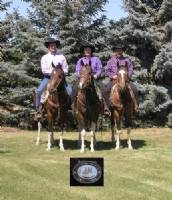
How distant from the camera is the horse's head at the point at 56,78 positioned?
54.4 ft

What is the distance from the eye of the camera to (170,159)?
1517 cm

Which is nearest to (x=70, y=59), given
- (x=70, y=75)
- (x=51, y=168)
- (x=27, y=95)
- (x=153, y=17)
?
(x=70, y=75)

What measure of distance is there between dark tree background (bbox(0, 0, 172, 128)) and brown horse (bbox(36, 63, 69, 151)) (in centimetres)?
788

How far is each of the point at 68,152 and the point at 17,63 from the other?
38.7 feet

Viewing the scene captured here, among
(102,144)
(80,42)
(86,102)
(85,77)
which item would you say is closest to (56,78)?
(85,77)

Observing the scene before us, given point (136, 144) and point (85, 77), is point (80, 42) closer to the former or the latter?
point (136, 144)

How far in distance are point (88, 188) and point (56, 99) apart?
601cm

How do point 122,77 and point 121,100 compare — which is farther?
point 121,100

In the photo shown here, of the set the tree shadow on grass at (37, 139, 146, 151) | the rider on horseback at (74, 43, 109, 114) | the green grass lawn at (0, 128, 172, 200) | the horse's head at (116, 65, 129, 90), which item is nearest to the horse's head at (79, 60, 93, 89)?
the rider on horseback at (74, 43, 109, 114)

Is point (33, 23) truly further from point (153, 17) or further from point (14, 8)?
point (153, 17)

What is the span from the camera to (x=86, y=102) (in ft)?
55.4

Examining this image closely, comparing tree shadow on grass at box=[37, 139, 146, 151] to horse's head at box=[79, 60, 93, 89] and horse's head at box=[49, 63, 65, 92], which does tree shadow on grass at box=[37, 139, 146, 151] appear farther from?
horse's head at box=[79, 60, 93, 89]

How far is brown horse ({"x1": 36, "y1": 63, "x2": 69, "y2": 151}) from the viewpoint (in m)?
16.6

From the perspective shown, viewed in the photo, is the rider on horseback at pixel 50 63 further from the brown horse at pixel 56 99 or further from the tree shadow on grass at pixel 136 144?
the tree shadow on grass at pixel 136 144
